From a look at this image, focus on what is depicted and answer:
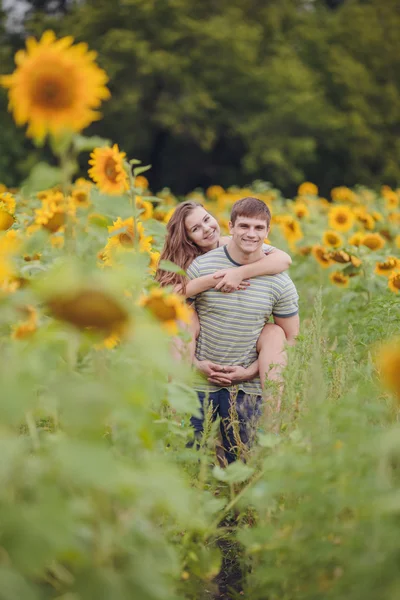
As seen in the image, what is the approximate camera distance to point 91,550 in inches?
70.1

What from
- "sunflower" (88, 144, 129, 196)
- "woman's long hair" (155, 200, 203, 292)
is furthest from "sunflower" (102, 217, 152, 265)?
"woman's long hair" (155, 200, 203, 292)

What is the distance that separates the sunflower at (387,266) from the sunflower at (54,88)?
3.02 metres

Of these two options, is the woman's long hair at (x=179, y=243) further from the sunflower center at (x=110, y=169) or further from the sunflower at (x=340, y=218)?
the sunflower at (x=340, y=218)

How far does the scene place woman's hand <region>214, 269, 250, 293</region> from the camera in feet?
12.1

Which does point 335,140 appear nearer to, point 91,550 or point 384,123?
point 384,123

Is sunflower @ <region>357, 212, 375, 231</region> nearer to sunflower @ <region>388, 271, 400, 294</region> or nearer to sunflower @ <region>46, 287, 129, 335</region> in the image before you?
sunflower @ <region>388, 271, 400, 294</region>

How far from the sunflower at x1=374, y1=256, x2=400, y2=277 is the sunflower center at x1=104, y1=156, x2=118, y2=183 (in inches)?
88.7

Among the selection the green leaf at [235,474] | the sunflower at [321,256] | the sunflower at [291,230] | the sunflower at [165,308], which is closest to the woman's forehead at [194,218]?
the sunflower at [321,256]

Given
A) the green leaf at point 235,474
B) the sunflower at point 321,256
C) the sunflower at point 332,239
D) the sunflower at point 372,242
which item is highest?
the green leaf at point 235,474

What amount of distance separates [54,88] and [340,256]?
10.8ft

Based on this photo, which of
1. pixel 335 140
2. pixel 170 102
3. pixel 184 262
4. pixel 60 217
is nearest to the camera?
pixel 60 217

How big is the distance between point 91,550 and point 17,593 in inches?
10.1

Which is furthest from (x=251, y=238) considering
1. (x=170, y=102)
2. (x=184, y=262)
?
(x=170, y=102)

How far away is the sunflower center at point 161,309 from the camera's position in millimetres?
2139
